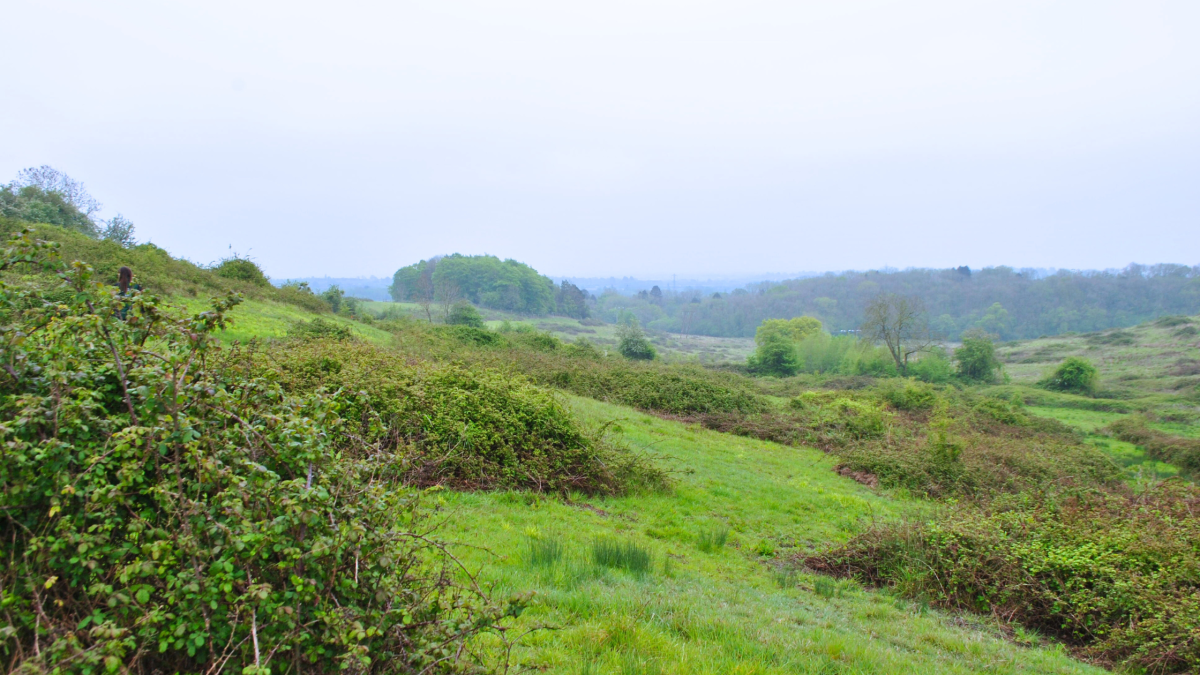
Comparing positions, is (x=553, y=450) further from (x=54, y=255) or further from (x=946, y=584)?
(x=54, y=255)

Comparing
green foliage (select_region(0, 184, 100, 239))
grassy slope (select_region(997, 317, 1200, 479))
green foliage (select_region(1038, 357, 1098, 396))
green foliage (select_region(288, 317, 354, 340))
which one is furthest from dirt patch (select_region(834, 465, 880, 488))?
green foliage (select_region(1038, 357, 1098, 396))

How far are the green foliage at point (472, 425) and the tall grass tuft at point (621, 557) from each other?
3120mm

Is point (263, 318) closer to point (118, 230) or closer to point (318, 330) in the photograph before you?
point (318, 330)

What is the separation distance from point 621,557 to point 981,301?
512 feet

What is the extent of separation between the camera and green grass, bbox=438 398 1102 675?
431 cm

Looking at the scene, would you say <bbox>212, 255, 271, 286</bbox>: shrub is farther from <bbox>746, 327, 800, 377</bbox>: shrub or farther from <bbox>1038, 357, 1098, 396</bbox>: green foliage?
<bbox>1038, 357, 1098, 396</bbox>: green foliage

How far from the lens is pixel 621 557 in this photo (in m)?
6.62

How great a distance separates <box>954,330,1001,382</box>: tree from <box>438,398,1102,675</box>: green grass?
173ft

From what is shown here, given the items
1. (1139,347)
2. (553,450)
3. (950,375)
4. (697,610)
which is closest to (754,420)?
(553,450)

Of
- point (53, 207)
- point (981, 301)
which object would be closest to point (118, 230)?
point (53, 207)

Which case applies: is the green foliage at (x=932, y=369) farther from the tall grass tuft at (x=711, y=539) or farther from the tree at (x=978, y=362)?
the tall grass tuft at (x=711, y=539)

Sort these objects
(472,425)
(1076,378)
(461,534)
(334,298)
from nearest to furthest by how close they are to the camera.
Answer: (461,534), (472,425), (334,298), (1076,378)

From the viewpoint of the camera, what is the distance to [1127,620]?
6.43m

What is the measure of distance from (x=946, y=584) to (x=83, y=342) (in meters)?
9.54
